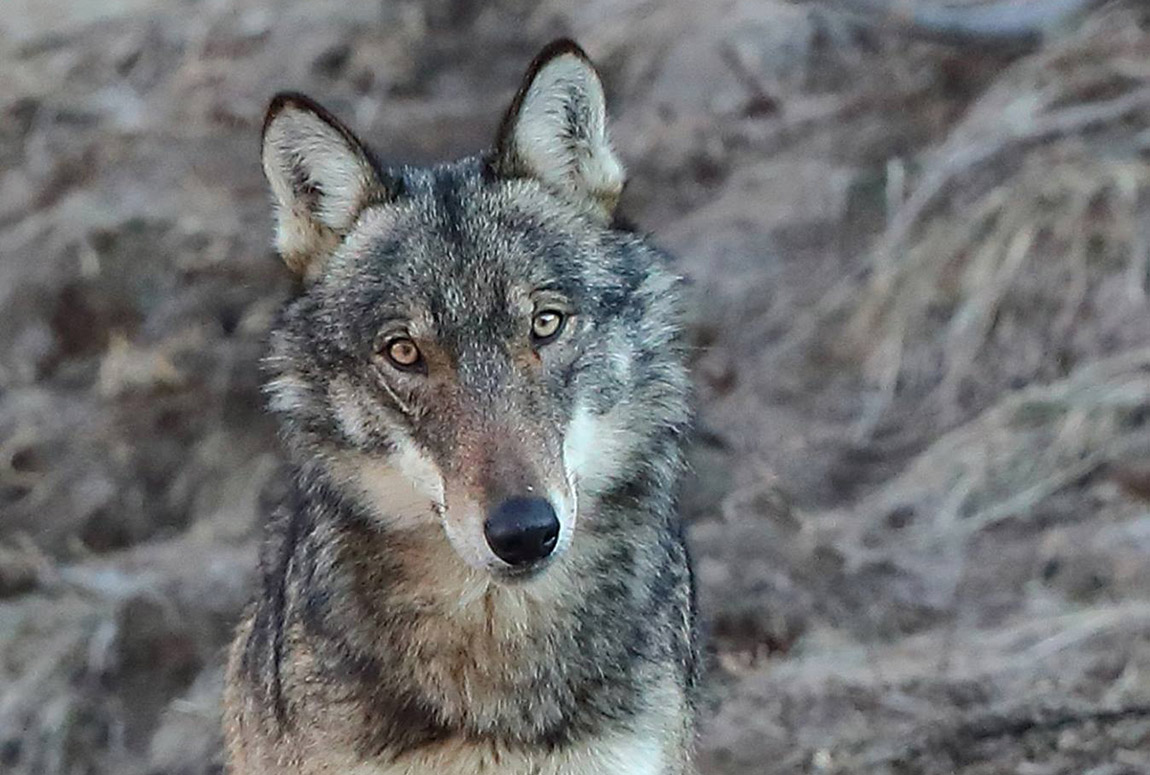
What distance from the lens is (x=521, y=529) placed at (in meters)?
3.88

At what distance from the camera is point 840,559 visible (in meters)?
7.66

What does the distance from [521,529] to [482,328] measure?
0.57 metres

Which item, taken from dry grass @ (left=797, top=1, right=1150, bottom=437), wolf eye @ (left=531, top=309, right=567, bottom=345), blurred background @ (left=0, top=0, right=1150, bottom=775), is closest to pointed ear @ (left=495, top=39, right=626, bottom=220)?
wolf eye @ (left=531, top=309, right=567, bottom=345)

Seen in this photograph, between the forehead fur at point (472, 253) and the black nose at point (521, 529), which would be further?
the forehead fur at point (472, 253)

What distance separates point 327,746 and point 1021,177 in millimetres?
5401

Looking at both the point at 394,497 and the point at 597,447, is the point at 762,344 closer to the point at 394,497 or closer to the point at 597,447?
the point at 597,447

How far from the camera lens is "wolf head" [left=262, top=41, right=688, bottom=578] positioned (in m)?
4.07

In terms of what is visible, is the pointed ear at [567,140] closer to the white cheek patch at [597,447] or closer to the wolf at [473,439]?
the wolf at [473,439]

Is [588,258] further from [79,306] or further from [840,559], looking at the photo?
[79,306]

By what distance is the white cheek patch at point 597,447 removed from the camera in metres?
4.26

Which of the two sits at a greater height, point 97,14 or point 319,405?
point 97,14

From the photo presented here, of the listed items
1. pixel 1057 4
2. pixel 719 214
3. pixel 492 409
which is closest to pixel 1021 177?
pixel 1057 4

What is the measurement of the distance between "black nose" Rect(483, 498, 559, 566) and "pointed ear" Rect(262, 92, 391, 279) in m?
1.11

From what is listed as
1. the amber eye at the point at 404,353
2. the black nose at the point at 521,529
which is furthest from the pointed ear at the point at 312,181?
the black nose at the point at 521,529
